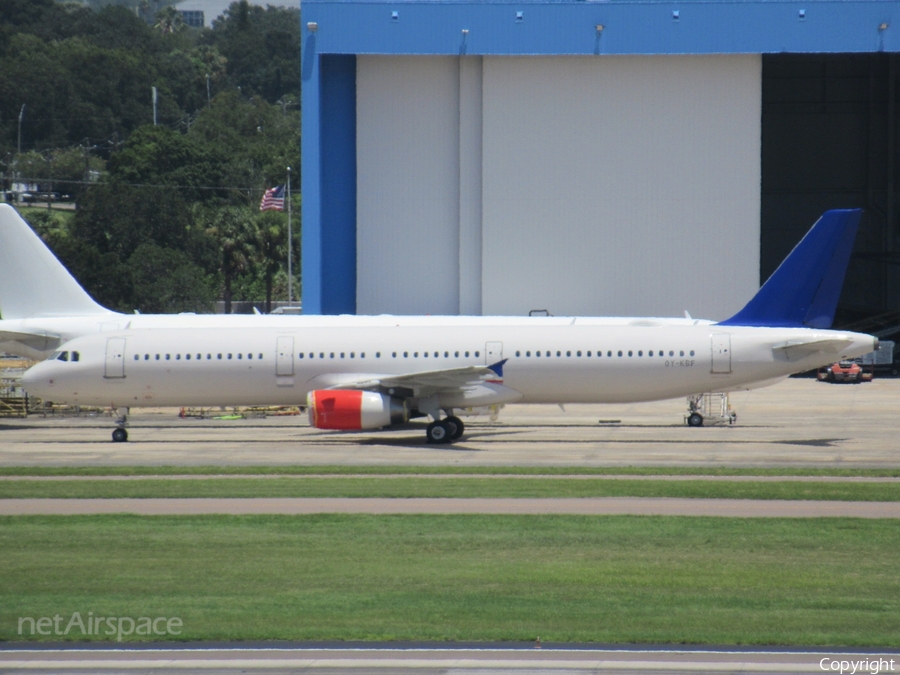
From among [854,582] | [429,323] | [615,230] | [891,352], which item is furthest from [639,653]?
[891,352]

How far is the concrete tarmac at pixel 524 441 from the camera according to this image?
30.9 meters

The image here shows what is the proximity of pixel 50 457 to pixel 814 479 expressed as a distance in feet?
63.3

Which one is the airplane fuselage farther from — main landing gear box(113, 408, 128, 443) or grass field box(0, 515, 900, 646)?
grass field box(0, 515, 900, 646)

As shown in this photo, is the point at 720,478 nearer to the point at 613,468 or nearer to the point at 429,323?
the point at 613,468

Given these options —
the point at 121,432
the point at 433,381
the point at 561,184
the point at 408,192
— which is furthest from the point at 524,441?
the point at 408,192

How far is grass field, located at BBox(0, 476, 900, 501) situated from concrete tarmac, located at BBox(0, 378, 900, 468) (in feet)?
10.7

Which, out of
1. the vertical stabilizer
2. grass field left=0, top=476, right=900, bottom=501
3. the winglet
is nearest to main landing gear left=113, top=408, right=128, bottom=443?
the vertical stabilizer

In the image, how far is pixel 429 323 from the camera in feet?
132

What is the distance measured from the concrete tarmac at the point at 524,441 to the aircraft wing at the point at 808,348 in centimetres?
247

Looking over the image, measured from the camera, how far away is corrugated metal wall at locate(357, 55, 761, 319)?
184 ft

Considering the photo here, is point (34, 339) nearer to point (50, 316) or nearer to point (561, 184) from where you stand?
point (50, 316)

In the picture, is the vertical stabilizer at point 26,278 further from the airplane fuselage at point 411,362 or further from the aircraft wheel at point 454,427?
the aircraft wheel at point 454,427

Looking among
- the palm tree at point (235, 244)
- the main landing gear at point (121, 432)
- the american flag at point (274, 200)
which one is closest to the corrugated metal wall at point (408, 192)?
the american flag at point (274, 200)

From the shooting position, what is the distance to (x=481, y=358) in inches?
1419
